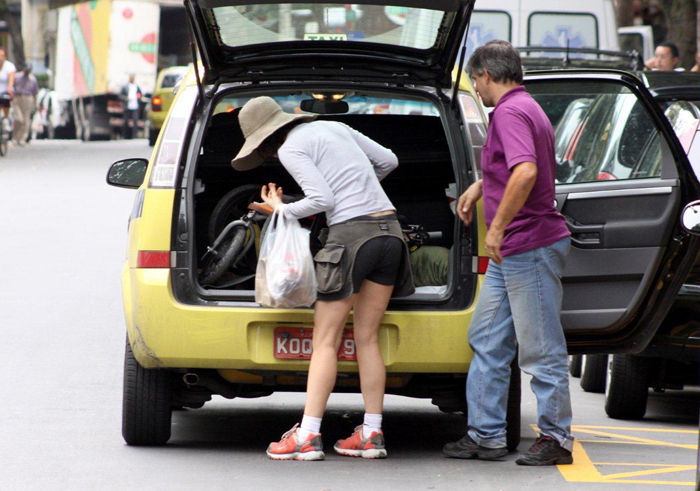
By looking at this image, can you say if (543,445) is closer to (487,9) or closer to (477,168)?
(477,168)

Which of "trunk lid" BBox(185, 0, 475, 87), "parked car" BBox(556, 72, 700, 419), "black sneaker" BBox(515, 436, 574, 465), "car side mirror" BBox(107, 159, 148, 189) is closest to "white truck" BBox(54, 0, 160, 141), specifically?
"parked car" BBox(556, 72, 700, 419)

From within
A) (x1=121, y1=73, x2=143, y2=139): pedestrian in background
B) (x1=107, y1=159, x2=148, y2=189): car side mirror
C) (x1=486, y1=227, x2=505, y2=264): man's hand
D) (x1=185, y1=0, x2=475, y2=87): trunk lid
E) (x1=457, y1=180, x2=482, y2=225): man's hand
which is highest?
(x1=185, y1=0, x2=475, y2=87): trunk lid

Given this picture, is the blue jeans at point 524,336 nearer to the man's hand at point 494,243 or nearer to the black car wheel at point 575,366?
the man's hand at point 494,243

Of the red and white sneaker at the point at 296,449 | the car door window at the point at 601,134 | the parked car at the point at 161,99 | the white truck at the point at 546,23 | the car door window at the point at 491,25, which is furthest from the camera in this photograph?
the parked car at the point at 161,99

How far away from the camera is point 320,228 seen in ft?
19.9

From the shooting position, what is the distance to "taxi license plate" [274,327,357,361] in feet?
18.2

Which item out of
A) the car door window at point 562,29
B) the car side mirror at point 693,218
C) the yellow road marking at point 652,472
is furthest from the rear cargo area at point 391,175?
the car door window at point 562,29

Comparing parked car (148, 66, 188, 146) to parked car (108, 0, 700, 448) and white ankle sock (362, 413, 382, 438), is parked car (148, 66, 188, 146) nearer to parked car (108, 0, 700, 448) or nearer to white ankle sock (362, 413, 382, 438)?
parked car (108, 0, 700, 448)

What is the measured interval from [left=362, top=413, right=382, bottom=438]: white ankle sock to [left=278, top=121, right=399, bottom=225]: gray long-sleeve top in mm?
869

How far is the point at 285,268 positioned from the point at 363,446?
3.10ft

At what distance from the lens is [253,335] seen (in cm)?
549

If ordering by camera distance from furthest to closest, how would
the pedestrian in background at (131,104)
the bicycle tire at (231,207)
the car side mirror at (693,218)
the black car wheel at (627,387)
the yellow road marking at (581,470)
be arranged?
1. the pedestrian in background at (131,104)
2. the black car wheel at (627,387)
3. the bicycle tire at (231,207)
4. the yellow road marking at (581,470)
5. the car side mirror at (693,218)

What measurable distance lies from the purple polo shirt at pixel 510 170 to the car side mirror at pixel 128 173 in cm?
185

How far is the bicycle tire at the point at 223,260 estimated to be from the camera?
19.3 ft
